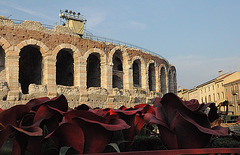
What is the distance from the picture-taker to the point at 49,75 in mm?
17391

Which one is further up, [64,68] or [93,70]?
[64,68]

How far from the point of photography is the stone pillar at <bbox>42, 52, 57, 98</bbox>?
1709 centimetres

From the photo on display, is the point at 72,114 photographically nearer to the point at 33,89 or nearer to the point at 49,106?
the point at 49,106

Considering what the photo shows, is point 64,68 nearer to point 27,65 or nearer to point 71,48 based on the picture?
point 27,65

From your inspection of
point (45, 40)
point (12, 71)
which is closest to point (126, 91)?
point (45, 40)

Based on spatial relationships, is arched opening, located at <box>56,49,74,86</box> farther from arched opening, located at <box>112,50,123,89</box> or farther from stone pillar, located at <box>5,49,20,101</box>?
stone pillar, located at <box>5,49,20,101</box>

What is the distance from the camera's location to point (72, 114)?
178 centimetres

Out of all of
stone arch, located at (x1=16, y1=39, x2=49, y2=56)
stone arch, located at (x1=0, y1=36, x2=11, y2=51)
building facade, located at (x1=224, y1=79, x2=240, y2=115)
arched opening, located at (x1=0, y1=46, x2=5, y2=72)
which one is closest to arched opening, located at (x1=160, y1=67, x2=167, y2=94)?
stone arch, located at (x1=16, y1=39, x2=49, y2=56)

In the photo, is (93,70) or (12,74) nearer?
(12,74)

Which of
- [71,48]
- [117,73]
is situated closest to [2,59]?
[71,48]

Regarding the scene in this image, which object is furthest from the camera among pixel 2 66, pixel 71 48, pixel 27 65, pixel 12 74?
pixel 27 65

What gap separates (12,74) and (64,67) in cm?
789

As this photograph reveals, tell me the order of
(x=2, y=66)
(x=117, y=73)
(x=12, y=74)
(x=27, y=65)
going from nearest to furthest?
(x=12, y=74) < (x=2, y=66) < (x=27, y=65) < (x=117, y=73)

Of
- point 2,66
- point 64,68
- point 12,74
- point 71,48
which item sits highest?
point 71,48
